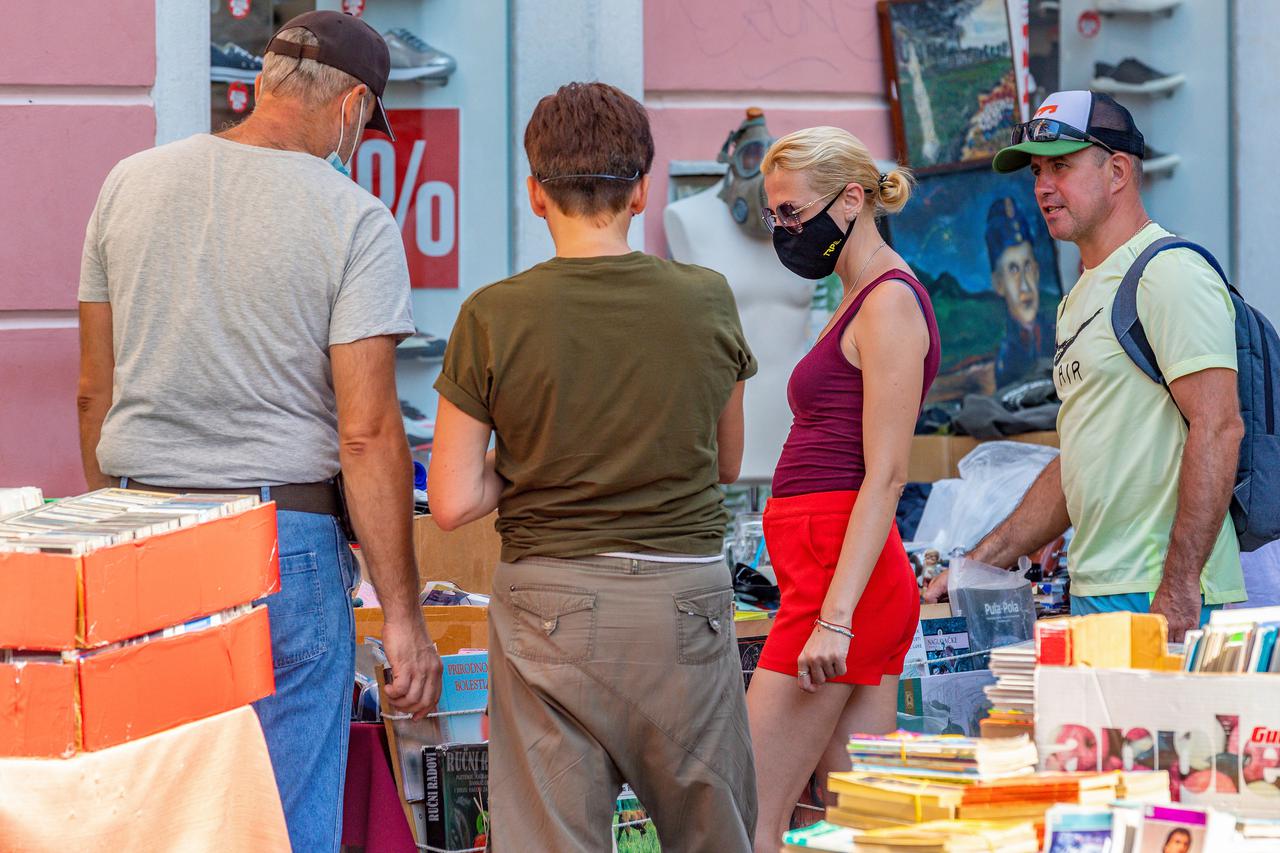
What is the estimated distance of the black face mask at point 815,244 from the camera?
303 centimetres

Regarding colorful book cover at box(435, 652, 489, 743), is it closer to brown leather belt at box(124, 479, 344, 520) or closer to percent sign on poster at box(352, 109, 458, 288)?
brown leather belt at box(124, 479, 344, 520)

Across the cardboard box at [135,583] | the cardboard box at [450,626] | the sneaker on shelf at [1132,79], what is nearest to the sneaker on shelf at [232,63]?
the cardboard box at [450,626]

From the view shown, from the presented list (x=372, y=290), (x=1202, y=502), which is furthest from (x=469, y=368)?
(x=1202, y=502)

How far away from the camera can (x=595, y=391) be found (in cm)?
246

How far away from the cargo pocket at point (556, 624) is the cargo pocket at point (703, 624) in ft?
0.52

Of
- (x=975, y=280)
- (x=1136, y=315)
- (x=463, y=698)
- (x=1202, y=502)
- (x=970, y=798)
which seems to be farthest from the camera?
(x=975, y=280)

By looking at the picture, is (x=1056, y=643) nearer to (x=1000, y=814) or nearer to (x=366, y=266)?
(x=1000, y=814)

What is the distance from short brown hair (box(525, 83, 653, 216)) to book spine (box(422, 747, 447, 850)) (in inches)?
53.4

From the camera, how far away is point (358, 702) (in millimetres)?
3473

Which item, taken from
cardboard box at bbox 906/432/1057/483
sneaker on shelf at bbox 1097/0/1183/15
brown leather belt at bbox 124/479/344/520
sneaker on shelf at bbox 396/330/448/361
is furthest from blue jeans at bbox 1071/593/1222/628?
sneaker on shelf at bbox 1097/0/1183/15

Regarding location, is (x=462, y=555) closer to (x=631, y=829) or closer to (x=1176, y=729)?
(x=631, y=829)

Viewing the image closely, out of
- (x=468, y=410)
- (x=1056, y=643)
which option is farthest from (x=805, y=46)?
(x=1056, y=643)

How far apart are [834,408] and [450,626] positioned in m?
1.30

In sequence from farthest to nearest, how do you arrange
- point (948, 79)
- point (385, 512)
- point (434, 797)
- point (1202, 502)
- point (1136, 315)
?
1. point (948, 79)
2. point (434, 797)
3. point (1136, 315)
4. point (1202, 502)
5. point (385, 512)
